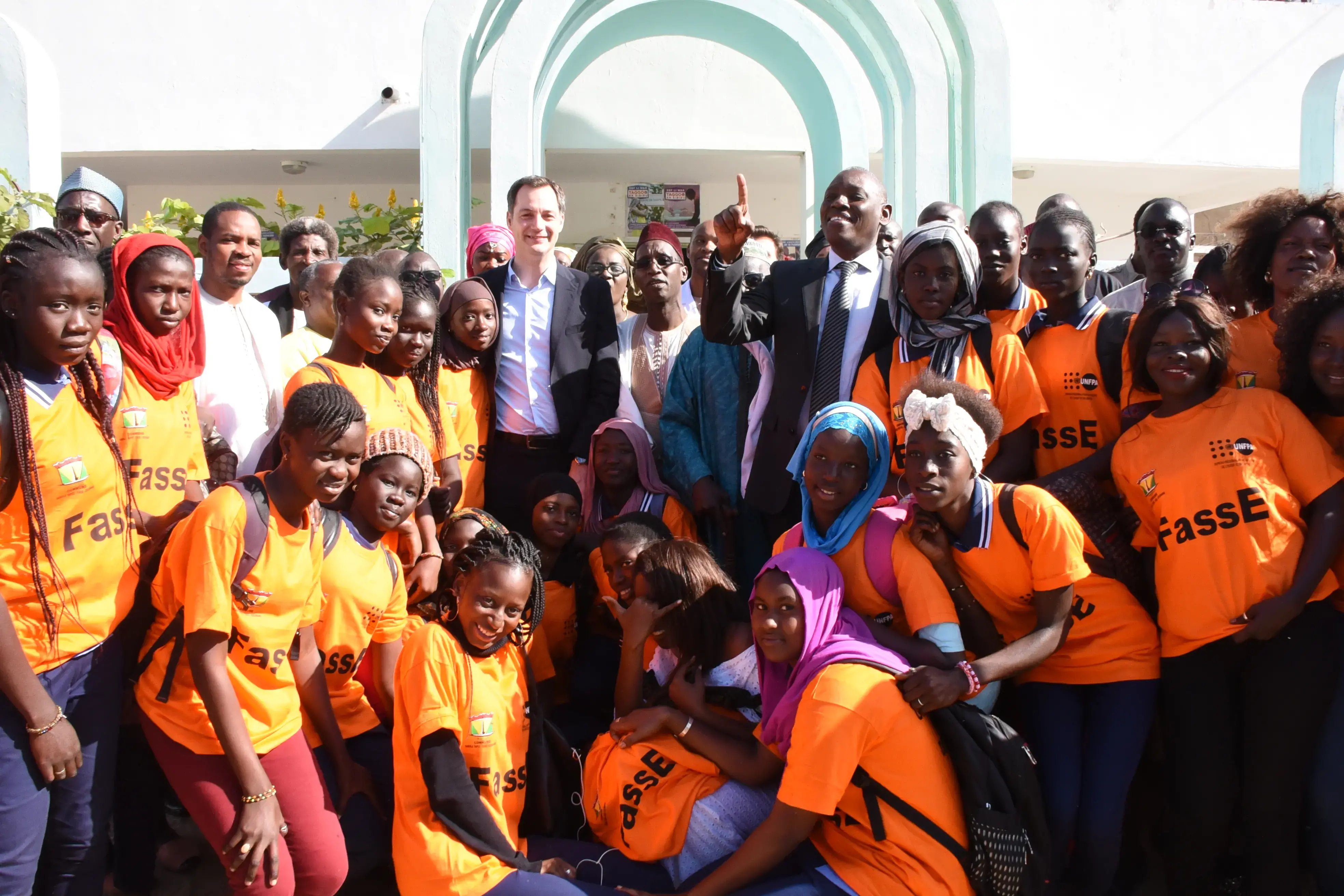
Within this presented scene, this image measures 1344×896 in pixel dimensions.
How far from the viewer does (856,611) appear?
2.83 meters

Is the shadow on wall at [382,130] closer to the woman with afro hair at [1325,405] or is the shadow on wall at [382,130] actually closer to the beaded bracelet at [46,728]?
the beaded bracelet at [46,728]

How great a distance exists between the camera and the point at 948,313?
3244mm

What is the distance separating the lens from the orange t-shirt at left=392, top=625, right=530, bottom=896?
102 inches

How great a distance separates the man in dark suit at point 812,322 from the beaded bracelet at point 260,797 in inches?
70.8

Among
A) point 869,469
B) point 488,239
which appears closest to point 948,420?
point 869,469

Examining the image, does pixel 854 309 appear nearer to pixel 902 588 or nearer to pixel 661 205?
pixel 902 588

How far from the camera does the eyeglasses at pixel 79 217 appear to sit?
4.37 m

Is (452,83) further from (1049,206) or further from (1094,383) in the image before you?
(1094,383)

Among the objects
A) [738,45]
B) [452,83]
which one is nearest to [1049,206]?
[452,83]

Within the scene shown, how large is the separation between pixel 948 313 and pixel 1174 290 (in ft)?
2.97

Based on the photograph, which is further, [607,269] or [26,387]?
[607,269]

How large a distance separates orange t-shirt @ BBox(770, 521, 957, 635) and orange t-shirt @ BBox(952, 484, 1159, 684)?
4.7 inches

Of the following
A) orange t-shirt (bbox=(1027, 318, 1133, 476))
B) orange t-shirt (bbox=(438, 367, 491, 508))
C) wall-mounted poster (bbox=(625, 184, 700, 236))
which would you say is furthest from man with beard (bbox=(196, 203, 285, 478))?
wall-mounted poster (bbox=(625, 184, 700, 236))

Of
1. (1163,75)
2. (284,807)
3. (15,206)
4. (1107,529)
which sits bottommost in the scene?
(284,807)
